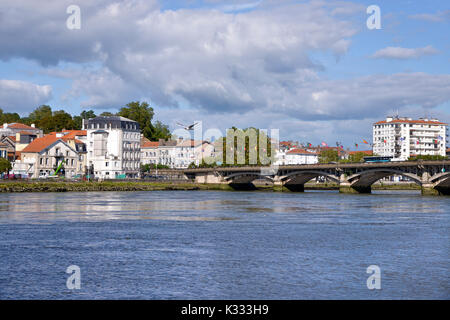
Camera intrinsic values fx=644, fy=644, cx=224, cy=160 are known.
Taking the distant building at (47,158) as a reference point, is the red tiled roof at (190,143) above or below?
above

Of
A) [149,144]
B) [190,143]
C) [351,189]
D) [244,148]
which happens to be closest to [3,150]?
[244,148]

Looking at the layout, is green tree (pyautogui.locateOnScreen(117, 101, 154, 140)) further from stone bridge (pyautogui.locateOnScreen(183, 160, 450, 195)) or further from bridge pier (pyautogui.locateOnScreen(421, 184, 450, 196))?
bridge pier (pyautogui.locateOnScreen(421, 184, 450, 196))

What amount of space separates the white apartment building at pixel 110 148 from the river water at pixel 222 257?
100.0 metres

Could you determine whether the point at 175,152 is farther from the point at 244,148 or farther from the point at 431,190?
the point at 431,190

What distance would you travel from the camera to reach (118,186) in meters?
123

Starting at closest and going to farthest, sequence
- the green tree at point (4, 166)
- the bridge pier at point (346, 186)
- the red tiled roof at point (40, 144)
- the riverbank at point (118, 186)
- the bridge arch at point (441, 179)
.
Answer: the bridge arch at point (441, 179), the riverbank at point (118, 186), the bridge pier at point (346, 186), the green tree at point (4, 166), the red tiled roof at point (40, 144)

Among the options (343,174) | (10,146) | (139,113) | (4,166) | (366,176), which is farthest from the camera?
(139,113)

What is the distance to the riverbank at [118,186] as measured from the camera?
107 metres

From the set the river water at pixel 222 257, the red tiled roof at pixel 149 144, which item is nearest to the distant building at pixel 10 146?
the red tiled roof at pixel 149 144

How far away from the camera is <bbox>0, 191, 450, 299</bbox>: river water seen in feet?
79.4

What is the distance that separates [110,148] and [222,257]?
12764cm

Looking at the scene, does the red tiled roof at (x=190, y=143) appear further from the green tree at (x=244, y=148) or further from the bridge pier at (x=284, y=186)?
the bridge pier at (x=284, y=186)
